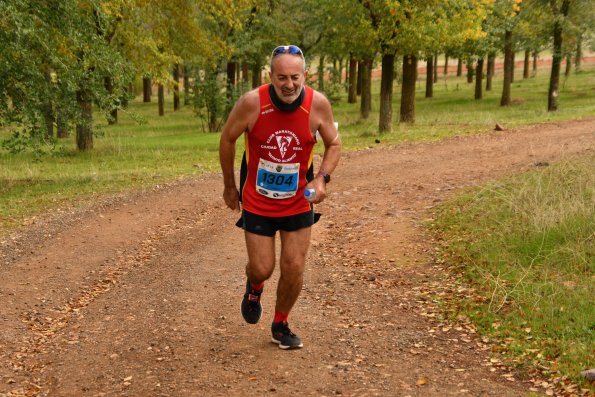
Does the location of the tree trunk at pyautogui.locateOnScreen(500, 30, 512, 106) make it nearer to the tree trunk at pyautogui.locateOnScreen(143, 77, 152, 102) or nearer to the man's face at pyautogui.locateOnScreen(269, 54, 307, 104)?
the tree trunk at pyautogui.locateOnScreen(143, 77, 152, 102)

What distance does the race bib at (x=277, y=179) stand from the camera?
538 cm

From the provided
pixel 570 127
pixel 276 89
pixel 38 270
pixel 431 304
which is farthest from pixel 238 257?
pixel 570 127

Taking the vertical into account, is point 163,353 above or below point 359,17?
below

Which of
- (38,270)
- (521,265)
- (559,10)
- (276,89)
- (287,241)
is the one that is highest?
(559,10)

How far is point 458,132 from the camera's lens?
69.7 ft

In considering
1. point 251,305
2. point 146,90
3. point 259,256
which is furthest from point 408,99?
point 146,90

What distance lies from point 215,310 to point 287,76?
108 inches

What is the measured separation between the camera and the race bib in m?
5.38

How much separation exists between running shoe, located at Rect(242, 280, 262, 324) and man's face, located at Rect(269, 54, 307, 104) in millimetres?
1588

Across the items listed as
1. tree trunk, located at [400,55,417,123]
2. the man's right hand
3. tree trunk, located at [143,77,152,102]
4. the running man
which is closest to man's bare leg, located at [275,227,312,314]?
the running man

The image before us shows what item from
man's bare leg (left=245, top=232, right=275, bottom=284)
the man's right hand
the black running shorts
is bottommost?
man's bare leg (left=245, top=232, right=275, bottom=284)

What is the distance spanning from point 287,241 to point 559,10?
2894 centimetres

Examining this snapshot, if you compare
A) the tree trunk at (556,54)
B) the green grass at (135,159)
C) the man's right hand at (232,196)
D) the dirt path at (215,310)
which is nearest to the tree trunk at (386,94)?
the green grass at (135,159)

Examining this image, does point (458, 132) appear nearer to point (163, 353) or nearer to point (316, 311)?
point (316, 311)
